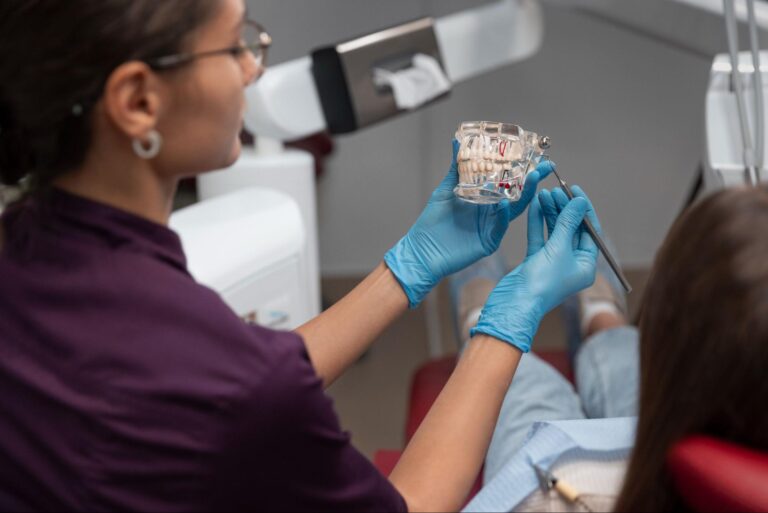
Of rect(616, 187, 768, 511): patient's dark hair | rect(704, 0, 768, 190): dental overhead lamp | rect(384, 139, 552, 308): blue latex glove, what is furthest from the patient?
rect(704, 0, 768, 190): dental overhead lamp

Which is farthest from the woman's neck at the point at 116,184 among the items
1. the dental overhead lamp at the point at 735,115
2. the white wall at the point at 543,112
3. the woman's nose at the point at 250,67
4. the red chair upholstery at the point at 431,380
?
the white wall at the point at 543,112

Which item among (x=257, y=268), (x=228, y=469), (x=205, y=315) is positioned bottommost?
(x=257, y=268)

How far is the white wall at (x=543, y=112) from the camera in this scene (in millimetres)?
2895

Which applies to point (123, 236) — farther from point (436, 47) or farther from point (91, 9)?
point (436, 47)

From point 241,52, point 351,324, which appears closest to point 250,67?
point 241,52

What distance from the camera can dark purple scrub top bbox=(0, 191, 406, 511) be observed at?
81 cm

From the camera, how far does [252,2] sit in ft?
7.12

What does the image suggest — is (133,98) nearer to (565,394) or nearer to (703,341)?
(703,341)

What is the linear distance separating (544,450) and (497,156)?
1.09ft

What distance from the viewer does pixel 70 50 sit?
32.2 inches

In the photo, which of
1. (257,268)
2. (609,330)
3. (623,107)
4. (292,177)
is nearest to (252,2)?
(292,177)

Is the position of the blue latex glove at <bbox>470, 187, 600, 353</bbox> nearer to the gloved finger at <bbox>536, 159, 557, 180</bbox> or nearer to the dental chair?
the gloved finger at <bbox>536, 159, 557, 180</bbox>

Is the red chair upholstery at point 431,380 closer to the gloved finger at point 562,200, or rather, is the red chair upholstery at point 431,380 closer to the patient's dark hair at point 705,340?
the gloved finger at point 562,200

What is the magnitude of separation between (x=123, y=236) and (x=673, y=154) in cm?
236
